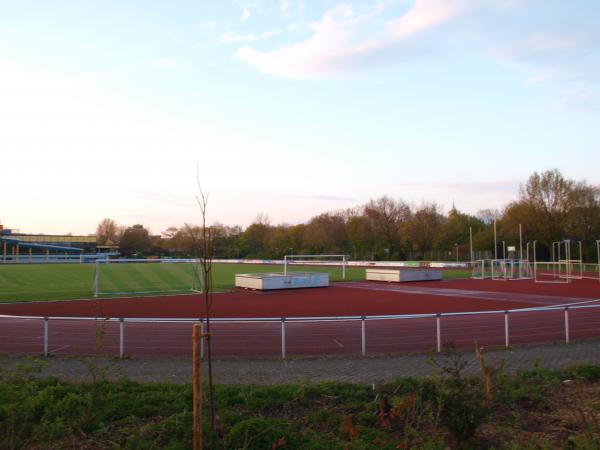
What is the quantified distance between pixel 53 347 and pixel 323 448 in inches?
426

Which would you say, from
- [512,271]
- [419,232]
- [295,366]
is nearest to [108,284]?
[295,366]

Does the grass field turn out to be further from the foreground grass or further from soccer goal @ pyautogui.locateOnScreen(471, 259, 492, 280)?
soccer goal @ pyautogui.locateOnScreen(471, 259, 492, 280)

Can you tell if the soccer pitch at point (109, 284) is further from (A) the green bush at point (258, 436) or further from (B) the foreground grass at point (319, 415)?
(A) the green bush at point (258, 436)

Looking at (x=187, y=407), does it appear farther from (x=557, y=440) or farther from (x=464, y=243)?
(x=464, y=243)

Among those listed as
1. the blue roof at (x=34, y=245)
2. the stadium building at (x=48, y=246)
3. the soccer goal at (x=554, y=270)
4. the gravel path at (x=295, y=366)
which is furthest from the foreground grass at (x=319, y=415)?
the blue roof at (x=34, y=245)

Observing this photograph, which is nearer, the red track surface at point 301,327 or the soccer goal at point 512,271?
the red track surface at point 301,327

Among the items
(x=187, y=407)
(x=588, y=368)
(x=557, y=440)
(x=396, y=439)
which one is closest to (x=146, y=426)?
(x=187, y=407)

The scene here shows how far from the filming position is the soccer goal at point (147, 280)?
106ft

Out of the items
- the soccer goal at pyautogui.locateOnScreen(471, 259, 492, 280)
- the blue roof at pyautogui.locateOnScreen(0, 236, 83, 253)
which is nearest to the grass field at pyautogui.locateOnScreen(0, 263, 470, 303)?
the soccer goal at pyautogui.locateOnScreen(471, 259, 492, 280)

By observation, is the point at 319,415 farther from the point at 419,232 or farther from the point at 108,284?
the point at 419,232

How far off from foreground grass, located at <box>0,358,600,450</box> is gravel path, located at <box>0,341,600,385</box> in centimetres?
130

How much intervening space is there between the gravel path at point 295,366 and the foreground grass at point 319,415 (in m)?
1.30

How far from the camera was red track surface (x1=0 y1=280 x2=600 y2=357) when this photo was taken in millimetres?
13625

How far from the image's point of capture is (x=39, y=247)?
100188mm
